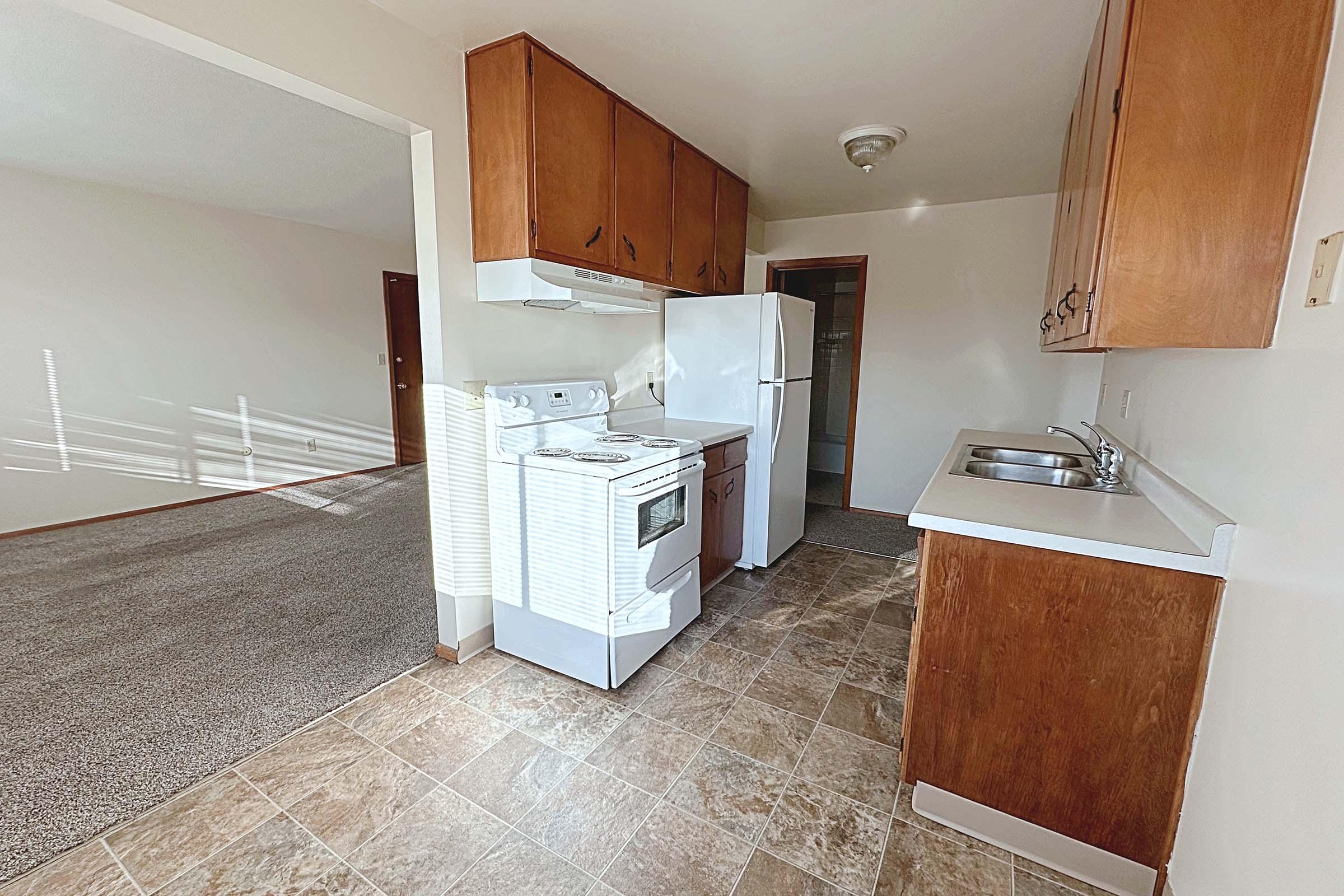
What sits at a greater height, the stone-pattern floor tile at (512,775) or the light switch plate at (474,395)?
the light switch plate at (474,395)

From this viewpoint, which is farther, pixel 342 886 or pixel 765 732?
pixel 765 732

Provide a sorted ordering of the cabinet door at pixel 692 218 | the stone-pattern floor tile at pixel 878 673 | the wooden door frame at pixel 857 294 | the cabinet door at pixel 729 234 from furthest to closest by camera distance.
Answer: the wooden door frame at pixel 857 294, the cabinet door at pixel 729 234, the cabinet door at pixel 692 218, the stone-pattern floor tile at pixel 878 673

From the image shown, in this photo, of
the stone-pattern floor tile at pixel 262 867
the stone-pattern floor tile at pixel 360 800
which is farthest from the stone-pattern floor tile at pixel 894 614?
the stone-pattern floor tile at pixel 262 867

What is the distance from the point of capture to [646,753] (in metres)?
1.81

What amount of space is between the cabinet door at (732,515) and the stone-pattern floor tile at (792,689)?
782 millimetres

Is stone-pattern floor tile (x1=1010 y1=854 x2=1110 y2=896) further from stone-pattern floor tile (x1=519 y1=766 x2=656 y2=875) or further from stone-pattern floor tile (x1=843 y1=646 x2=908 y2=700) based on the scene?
stone-pattern floor tile (x1=519 y1=766 x2=656 y2=875)

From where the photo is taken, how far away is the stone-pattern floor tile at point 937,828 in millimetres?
1468

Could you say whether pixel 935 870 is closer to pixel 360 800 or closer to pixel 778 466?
pixel 360 800

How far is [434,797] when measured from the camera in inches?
63.5

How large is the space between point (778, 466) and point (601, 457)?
138cm

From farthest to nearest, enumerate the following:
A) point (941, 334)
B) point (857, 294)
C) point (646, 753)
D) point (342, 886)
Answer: point (857, 294) < point (941, 334) < point (646, 753) < point (342, 886)

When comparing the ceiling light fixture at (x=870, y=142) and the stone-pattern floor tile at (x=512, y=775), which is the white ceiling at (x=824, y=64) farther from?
the stone-pattern floor tile at (x=512, y=775)

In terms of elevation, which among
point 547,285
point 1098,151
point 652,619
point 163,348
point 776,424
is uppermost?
point 1098,151

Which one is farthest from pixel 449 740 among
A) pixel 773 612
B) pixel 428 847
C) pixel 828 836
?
pixel 773 612
